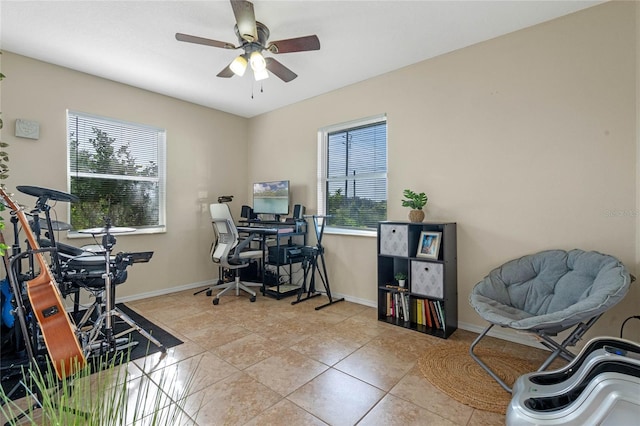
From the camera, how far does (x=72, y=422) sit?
589mm

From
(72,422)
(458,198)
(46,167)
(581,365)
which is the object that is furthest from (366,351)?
(46,167)

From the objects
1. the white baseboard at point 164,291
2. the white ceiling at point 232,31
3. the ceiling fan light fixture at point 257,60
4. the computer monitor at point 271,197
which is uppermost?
the white ceiling at point 232,31

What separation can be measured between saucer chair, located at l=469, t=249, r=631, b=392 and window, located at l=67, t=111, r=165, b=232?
148 inches

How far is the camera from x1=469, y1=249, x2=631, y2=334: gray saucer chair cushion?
170 cm

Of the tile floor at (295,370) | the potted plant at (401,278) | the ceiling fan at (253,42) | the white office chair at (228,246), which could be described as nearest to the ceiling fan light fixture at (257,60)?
the ceiling fan at (253,42)

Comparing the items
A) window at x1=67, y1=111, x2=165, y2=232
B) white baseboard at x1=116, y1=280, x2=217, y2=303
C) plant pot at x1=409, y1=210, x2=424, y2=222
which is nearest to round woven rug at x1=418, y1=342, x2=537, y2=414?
plant pot at x1=409, y1=210, x2=424, y2=222

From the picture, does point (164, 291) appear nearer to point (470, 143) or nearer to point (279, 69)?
point (279, 69)

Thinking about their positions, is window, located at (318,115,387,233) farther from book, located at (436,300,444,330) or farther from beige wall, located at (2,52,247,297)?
beige wall, located at (2,52,247,297)

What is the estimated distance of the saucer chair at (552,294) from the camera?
1705mm

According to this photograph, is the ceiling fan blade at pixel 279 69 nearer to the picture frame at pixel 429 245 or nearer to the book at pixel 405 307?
the picture frame at pixel 429 245

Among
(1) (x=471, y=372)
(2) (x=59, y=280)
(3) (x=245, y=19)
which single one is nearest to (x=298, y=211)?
(3) (x=245, y=19)

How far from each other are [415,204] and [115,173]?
3.42 m

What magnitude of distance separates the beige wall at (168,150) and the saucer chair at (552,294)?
11.6 ft

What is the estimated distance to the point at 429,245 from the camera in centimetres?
281
